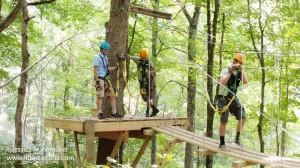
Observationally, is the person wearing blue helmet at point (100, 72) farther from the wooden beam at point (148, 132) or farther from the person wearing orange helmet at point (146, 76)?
the person wearing orange helmet at point (146, 76)

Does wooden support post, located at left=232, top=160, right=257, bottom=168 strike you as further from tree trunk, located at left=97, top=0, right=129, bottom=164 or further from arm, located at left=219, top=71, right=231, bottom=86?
tree trunk, located at left=97, top=0, right=129, bottom=164

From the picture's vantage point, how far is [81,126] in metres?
6.25

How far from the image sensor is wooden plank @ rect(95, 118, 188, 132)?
6.33 meters

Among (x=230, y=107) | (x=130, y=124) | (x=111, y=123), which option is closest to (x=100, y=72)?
(x=111, y=123)

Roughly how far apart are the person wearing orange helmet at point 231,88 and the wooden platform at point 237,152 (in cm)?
20

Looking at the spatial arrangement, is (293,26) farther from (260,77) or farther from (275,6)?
(260,77)

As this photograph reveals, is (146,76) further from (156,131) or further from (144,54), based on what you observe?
(156,131)

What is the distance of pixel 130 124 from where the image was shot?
686cm

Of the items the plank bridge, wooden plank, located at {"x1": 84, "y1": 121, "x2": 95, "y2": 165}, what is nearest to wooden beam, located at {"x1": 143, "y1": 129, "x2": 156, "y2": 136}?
the plank bridge

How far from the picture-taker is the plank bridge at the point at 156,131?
562 centimetres

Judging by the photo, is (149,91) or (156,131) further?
(149,91)

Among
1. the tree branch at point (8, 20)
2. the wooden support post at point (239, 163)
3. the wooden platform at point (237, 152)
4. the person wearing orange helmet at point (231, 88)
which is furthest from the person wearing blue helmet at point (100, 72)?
the tree branch at point (8, 20)

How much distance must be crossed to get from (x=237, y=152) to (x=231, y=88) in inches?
38.0

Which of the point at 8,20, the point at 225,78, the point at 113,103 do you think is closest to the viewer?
the point at 225,78
